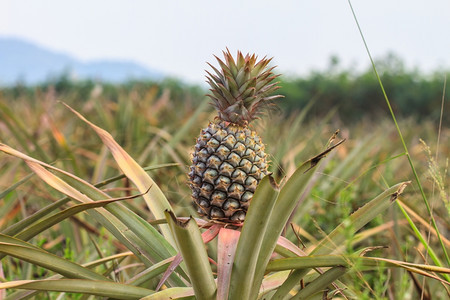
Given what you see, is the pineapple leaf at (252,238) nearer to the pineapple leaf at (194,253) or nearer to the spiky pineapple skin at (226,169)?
the pineapple leaf at (194,253)

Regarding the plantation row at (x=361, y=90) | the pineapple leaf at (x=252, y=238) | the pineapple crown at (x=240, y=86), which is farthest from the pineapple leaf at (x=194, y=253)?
the plantation row at (x=361, y=90)

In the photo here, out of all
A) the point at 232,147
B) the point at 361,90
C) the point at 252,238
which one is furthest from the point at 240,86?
the point at 361,90

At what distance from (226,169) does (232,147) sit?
0.06 m

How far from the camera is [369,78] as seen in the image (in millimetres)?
15555

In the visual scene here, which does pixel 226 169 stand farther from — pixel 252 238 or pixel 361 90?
pixel 361 90

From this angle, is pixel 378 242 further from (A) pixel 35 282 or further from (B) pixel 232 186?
(A) pixel 35 282

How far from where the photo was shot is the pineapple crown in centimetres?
119

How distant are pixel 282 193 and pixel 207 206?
323 mm

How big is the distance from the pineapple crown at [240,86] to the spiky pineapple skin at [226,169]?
0.12 ft

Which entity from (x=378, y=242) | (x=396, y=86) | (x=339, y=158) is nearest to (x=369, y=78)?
(x=396, y=86)

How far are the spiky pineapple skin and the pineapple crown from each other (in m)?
0.04

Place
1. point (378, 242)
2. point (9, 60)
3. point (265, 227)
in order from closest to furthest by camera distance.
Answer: point (265, 227)
point (378, 242)
point (9, 60)

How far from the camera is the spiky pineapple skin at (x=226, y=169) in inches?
46.4

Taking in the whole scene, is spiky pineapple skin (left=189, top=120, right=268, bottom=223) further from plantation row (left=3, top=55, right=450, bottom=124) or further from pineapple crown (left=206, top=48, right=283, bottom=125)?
plantation row (left=3, top=55, right=450, bottom=124)
